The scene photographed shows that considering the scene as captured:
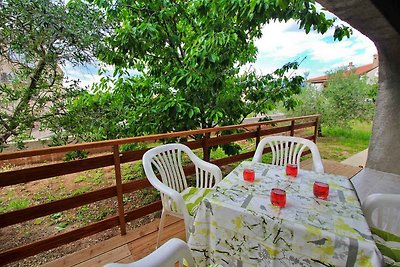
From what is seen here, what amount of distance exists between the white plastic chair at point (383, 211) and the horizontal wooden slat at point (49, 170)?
1.81 metres

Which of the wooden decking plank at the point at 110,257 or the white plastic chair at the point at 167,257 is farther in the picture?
the wooden decking plank at the point at 110,257

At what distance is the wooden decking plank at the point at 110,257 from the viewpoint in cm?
155

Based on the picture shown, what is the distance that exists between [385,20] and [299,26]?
3.05ft

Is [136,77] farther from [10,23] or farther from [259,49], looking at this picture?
[259,49]

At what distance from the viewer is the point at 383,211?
121 centimetres

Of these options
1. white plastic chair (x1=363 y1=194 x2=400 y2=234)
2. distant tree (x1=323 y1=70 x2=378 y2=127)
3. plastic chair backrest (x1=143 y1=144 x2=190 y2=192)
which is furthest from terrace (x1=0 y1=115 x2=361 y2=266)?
distant tree (x1=323 y1=70 x2=378 y2=127)

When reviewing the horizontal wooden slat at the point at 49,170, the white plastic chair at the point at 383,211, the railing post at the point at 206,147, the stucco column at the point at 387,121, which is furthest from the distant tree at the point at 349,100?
the horizontal wooden slat at the point at 49,170

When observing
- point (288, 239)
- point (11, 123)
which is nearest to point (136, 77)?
point (11, 123)

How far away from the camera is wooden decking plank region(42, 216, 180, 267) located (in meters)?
1.57

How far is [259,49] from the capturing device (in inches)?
144

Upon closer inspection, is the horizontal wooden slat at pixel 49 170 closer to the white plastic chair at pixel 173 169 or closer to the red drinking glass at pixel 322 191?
the white plastic chair at pixel 173 169

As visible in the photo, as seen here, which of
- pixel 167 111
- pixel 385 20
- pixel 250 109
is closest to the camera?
pixel 385 20

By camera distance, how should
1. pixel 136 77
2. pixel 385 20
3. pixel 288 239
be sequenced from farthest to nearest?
pixel 136 77
pixel 385 20
pixel 288 239

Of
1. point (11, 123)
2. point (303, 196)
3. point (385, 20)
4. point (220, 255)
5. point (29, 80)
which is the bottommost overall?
point (220, 255)
